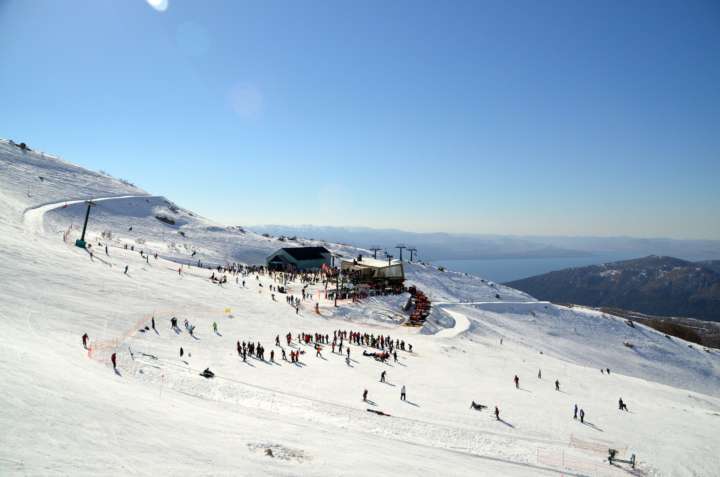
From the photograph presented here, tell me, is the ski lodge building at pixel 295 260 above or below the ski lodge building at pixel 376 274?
below

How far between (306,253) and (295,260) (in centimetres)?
389

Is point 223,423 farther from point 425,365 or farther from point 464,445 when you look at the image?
point 425,365

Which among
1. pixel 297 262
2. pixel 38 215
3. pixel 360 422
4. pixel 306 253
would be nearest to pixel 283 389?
pixel 360 422

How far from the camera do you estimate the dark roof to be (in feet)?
244

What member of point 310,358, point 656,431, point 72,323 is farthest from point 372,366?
point 72,323

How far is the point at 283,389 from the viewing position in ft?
68.8

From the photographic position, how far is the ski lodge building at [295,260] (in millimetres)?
71906

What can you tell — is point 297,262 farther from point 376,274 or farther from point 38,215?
point 38,215

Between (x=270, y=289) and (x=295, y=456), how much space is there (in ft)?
118

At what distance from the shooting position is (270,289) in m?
47.8

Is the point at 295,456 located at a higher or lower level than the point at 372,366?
higher

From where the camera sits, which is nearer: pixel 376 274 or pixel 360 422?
pixel 360 422

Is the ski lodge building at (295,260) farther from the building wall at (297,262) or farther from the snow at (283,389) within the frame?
the snow at (283,389)

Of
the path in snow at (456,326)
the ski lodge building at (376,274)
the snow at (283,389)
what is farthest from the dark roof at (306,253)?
the path in snow at (456,326)
